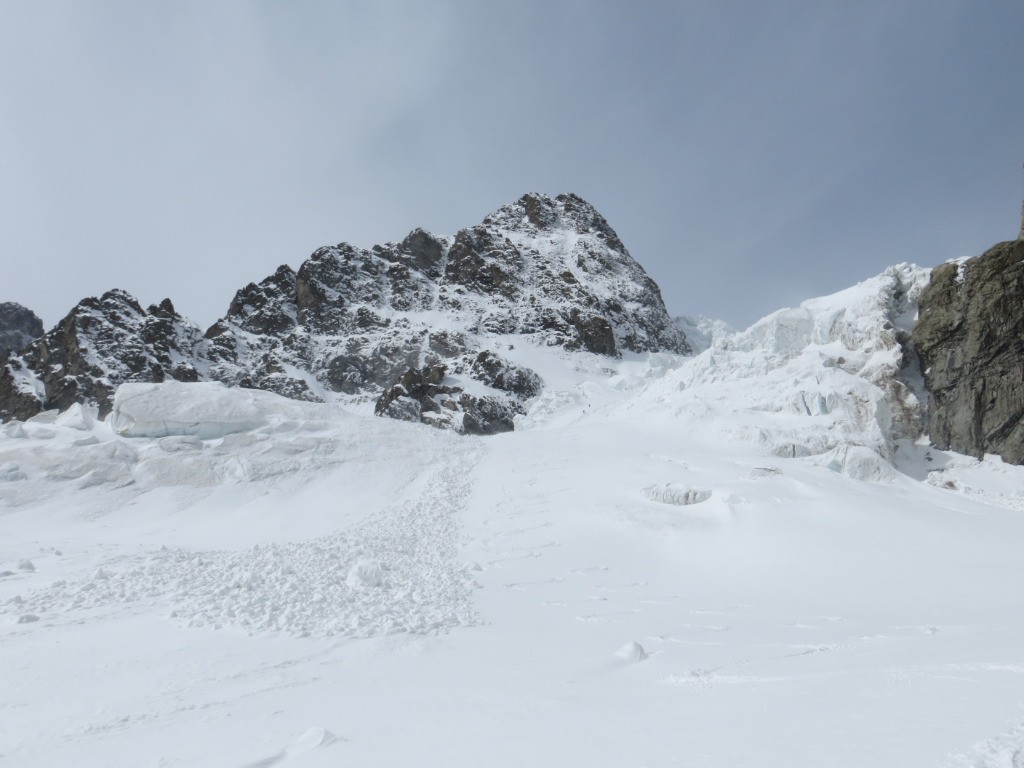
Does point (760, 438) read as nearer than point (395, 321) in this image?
Yes

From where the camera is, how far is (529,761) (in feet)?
14.8

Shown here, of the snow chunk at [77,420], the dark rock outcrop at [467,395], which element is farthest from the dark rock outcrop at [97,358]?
the snow chunk at [77,420]

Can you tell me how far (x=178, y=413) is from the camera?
28.8 m

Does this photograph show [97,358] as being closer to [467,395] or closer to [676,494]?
[467,395]

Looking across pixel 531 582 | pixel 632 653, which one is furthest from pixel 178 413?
pixel 632 653

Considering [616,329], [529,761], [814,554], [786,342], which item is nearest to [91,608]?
[529,761]

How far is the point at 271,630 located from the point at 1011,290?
1255 inches

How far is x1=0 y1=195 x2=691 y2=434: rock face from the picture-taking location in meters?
73.0

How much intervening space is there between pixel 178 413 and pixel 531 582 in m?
22.6

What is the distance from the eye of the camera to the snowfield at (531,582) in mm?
5203

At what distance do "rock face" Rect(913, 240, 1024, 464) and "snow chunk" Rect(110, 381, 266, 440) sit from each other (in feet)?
106

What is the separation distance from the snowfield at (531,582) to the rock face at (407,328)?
40313 millimetres

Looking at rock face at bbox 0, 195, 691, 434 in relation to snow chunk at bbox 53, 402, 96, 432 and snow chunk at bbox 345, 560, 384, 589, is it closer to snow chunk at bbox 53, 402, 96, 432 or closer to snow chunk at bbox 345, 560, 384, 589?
snow chunk at bbox 53, 402, 96, 432

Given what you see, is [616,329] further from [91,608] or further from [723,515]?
[91,608]
